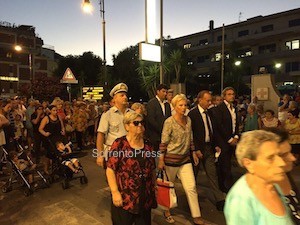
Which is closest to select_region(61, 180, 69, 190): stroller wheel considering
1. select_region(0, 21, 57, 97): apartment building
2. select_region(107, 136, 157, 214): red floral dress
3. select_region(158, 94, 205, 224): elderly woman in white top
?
select_region(158, 94, 205, 224): elderly woman in white top

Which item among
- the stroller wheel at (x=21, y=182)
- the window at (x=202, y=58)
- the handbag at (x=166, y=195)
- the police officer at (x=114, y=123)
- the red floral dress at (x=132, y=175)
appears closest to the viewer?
the red floral dress at (x=132, y=175)

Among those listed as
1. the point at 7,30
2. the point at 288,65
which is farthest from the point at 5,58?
the point at 288,65

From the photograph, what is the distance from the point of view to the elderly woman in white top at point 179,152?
177 inches

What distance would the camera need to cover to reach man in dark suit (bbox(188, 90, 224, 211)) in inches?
201

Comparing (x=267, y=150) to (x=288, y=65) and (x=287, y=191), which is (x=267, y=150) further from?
(x=288, y=65)

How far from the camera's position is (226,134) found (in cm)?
528

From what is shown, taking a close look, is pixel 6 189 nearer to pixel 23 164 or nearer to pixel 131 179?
pixel 23 164

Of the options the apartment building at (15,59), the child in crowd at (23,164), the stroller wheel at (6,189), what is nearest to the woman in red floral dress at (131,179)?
the child in crowd at (23,164)

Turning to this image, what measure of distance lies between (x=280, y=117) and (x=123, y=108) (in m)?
7.23

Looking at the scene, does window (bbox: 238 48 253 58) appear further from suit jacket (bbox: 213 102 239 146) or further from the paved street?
suit jacket (bbox: 213 102 239 146)

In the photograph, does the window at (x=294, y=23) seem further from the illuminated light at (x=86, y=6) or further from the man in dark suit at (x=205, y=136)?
the man in dark suit at (x=205, y=136)

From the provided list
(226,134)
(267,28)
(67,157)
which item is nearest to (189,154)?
(226,134)

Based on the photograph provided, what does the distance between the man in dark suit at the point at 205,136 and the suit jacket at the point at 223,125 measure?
0.38 feet

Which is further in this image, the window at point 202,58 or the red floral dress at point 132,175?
the window at point 202,58
